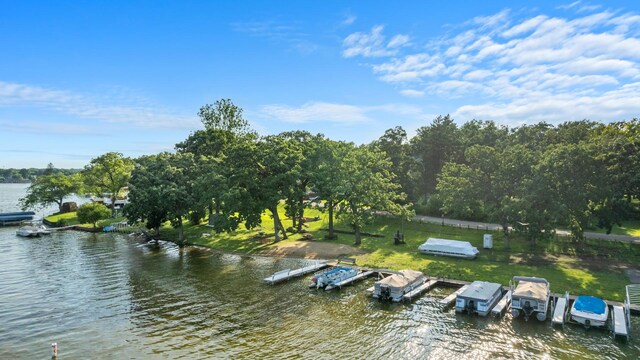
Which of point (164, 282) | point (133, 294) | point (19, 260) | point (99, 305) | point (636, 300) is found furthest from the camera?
point (19, 260)

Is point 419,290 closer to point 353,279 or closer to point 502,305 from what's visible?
point 353,279

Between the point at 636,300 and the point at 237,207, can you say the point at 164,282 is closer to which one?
the point at 237,207

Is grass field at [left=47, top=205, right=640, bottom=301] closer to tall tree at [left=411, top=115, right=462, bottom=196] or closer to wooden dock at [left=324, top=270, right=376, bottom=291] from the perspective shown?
wooden dock at [left=324, top=270, right=376, bottom=291]

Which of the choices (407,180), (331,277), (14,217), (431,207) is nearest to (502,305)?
(331,277)

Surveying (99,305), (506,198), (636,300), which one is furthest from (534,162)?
(99,305)

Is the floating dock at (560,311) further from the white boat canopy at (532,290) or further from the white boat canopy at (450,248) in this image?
the white boat canopy at (450,248)

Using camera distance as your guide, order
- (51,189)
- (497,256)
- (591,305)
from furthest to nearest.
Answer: (51,189) < (497,256) < (591,305)
